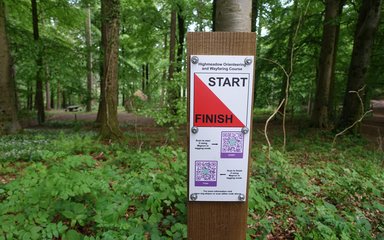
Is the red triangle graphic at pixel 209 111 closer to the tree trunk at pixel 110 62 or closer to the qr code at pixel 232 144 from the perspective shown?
the qr code at pixel 232 144

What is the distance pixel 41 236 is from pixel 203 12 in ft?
49.6

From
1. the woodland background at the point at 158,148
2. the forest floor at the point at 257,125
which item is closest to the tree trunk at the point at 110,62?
the woodland background at the point at 158,148

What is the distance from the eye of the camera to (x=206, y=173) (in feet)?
5.44

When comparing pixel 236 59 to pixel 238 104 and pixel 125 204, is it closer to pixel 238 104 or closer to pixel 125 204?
pixel 238 104

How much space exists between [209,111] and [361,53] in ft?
29.0

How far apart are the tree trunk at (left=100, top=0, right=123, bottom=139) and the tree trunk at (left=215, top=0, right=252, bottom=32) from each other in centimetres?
498

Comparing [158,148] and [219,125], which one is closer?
[219,125]

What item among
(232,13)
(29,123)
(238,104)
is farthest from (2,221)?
(29,123)

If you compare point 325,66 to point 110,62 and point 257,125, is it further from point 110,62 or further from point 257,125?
point 110,62

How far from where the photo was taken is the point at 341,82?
14602mm

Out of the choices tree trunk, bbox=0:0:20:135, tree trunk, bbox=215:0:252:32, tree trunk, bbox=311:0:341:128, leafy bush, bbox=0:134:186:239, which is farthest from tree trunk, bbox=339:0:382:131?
tree trunk, bbox=0:0:20:135

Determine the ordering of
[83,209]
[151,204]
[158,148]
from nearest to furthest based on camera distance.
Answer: [83,209] < [151,204] < [158,148]

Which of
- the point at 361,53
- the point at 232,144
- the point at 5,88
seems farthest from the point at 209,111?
the point at 361,53

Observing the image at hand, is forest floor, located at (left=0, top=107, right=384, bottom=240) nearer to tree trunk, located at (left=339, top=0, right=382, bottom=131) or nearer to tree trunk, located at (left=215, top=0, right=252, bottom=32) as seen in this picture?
tree trunk, located at (left=215, top=0, right=252, bottom=32)
